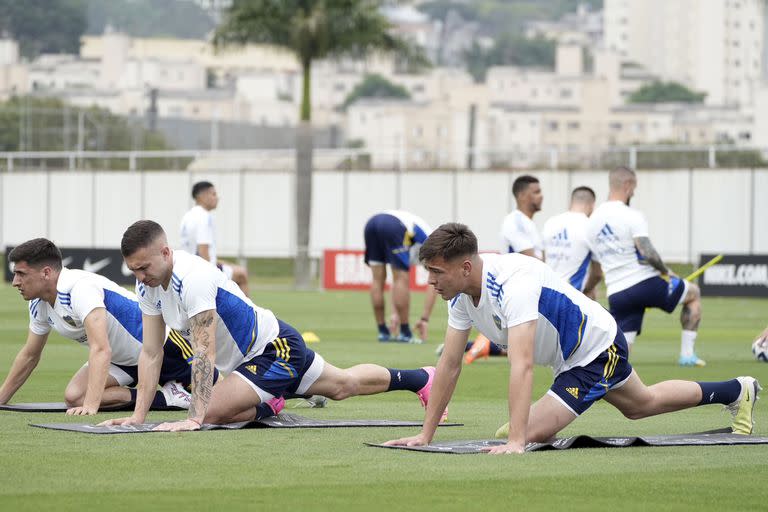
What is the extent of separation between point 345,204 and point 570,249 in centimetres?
3933

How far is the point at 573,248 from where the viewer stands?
17.2 m

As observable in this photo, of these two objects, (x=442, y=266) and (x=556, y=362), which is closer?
(x=442, y=266)

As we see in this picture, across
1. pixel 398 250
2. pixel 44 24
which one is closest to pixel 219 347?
pixel 398 250

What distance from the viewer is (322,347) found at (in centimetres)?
1911

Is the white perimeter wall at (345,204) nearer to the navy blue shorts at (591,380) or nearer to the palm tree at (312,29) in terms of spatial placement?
the palm tree at (312,29)

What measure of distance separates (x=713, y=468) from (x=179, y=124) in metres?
82.8

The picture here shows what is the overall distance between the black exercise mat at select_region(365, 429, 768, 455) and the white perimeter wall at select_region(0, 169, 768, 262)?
40153mm

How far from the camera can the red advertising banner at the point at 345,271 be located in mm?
40531

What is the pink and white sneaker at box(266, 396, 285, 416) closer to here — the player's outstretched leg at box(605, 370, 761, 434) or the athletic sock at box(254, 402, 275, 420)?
the athletic sock at box(254, 402, 275, 420)

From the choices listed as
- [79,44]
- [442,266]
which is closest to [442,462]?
[442,266]

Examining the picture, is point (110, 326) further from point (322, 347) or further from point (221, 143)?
point (221, 143)

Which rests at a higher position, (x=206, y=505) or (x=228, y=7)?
(x=228, y=7)

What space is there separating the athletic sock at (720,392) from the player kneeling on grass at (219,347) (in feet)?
7.07

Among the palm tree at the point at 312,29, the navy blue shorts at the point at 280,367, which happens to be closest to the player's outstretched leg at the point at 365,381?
the navy blue shorts at the point at 280,367
